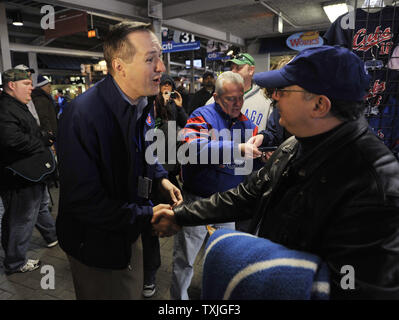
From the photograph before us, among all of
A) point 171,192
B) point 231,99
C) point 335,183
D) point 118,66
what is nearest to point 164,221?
point 171,192

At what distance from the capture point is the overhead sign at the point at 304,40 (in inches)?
305

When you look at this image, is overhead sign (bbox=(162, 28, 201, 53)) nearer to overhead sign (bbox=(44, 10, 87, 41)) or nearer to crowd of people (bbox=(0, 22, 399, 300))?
overhead sign (bbox=(44, 10, 87, 41))

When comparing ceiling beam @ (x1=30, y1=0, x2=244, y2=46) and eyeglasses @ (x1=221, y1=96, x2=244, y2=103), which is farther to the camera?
ceiling beam @ (x1=30, y1=0, x2=244, y2=46)

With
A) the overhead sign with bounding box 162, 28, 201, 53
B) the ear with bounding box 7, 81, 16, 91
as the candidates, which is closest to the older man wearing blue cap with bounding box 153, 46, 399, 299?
the ear with bounding box 7, 81, 16, 91

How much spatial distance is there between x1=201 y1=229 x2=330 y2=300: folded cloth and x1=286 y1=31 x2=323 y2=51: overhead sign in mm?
8183

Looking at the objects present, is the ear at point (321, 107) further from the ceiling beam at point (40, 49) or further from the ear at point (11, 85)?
the ceiling beam at point (40, 49)

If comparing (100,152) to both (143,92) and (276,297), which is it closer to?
(143,92)

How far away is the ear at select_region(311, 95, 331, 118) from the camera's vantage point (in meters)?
1.04

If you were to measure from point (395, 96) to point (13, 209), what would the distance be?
391 cm

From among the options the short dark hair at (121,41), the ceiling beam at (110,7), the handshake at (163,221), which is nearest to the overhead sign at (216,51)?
the ceiling beam at (110,7)

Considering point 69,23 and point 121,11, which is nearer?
point 121,11

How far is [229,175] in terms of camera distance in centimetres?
226

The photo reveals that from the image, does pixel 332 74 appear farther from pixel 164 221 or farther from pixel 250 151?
pixel 164 221

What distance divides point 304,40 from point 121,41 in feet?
26.0
